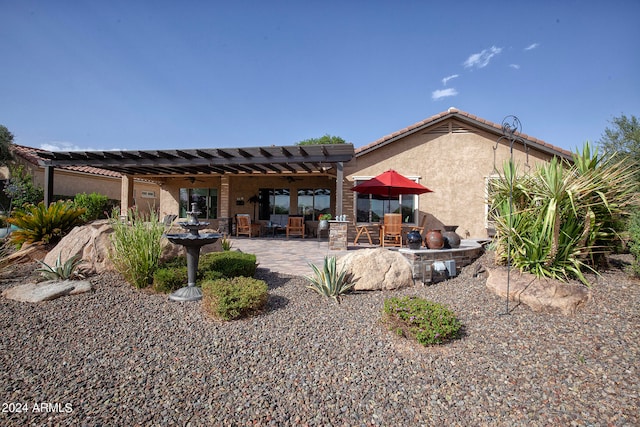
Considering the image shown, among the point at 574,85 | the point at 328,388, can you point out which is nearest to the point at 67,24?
the point at 328,388

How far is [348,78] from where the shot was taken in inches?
425

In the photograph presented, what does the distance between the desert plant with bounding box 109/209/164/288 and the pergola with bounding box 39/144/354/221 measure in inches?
210

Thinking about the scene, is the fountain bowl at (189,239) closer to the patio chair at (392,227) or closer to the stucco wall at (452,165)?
the patio chair at (392,227)

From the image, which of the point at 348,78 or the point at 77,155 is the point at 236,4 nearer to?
the point at 348,78

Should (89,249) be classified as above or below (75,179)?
below

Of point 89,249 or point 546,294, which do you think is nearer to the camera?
point 546,294

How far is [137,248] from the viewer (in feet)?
14.1

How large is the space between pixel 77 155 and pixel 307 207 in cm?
929

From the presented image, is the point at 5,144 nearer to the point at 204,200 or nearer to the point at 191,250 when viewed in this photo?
the point at 204,200

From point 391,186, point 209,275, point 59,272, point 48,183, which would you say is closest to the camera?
point 209,275

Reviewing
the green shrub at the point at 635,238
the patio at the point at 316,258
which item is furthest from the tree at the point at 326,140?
the green shrub at the point at 635,238

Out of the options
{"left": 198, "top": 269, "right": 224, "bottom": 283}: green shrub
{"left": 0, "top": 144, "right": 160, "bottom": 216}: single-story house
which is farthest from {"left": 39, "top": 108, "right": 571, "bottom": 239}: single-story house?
{"left": 198, "top": 269, "right": 224, "bottom": 283}: green shrub

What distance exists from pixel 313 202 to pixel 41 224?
997 centimetres

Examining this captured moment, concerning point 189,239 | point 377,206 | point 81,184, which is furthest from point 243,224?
point 81,184
